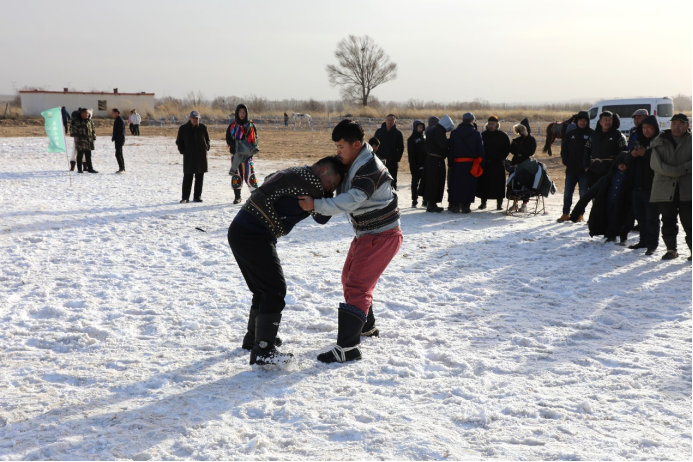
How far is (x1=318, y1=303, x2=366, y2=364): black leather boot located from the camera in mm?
4215

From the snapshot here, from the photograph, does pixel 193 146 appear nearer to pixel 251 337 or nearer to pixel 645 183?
pixel 251 337

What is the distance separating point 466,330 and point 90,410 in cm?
292

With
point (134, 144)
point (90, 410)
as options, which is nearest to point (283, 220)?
point (90, 410)

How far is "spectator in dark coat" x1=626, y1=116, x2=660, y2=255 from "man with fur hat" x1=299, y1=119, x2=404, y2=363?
4281 millimetres

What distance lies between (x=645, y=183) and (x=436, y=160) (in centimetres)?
380

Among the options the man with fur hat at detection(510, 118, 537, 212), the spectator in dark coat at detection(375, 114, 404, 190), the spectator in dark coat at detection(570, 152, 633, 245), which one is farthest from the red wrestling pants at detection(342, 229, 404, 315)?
the spectator in dark coat at detection(375, 114, 404, 190)

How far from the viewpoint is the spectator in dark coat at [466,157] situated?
10.3 meters

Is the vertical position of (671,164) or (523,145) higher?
(523,145)

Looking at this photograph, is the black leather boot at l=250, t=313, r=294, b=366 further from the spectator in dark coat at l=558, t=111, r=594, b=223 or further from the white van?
the white van

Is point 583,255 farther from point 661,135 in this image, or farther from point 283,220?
point 283,220

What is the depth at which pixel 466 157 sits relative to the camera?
10312 mm

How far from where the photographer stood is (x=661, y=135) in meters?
6.57

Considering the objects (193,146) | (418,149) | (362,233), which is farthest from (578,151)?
(193,146)

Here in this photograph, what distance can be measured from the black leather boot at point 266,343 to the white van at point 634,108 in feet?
69.0
